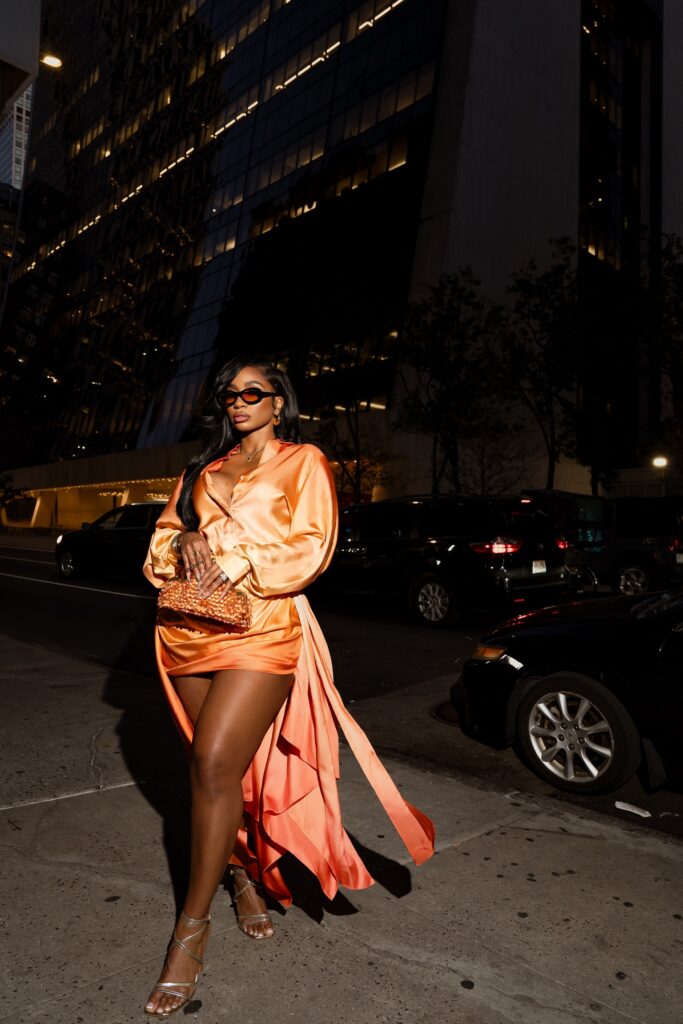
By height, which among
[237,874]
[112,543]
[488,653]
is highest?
[112,543]

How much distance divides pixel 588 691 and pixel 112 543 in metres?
13.5

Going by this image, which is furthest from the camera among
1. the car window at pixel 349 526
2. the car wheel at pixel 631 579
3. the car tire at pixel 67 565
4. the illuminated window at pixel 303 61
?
the illuminated window at pixel 303 61

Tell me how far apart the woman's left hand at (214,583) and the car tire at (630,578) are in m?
13.8

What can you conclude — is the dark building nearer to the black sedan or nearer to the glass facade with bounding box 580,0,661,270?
the glass facade with bounding box 580,0,661,270

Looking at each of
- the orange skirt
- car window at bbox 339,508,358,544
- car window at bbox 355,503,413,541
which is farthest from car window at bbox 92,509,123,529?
the orange skirt

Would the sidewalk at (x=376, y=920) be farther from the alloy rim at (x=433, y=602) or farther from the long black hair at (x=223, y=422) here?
the alloy rim at (x=433, y=602)

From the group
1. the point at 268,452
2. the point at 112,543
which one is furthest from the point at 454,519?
the point at 112,543

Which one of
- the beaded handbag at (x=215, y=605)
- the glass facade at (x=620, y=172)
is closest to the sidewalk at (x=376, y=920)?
the beaded handbag at (x=215, y=605)

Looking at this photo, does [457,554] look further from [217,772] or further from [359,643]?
[217,772]

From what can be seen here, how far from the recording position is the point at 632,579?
575 inches

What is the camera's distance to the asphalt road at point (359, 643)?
13.8 ft

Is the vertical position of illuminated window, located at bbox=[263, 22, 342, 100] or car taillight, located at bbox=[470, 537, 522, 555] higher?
illuminated window, located at bbox=[263, 22, 342, 100]

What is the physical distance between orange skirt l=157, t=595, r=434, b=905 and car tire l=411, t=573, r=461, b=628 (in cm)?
777

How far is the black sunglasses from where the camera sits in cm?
247
